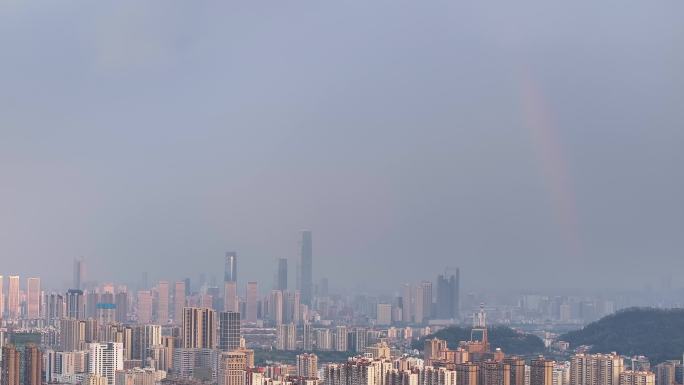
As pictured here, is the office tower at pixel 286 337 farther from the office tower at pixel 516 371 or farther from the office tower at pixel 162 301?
the office tower at pixel 516 371

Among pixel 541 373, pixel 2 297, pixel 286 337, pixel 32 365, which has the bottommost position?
pixel 286 337

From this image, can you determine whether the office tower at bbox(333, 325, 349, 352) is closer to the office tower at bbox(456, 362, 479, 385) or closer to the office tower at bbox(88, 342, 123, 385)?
the office tower at bbox(88, 342, 123, 385)

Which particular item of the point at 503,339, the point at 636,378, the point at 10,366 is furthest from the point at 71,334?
the point at 636,378

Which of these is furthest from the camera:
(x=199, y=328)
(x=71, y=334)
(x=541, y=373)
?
(x=199, y=328)

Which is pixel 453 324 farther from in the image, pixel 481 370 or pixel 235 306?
pixel 481 370

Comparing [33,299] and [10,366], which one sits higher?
[33,299]

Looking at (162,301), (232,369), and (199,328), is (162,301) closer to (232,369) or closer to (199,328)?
(199,328)
